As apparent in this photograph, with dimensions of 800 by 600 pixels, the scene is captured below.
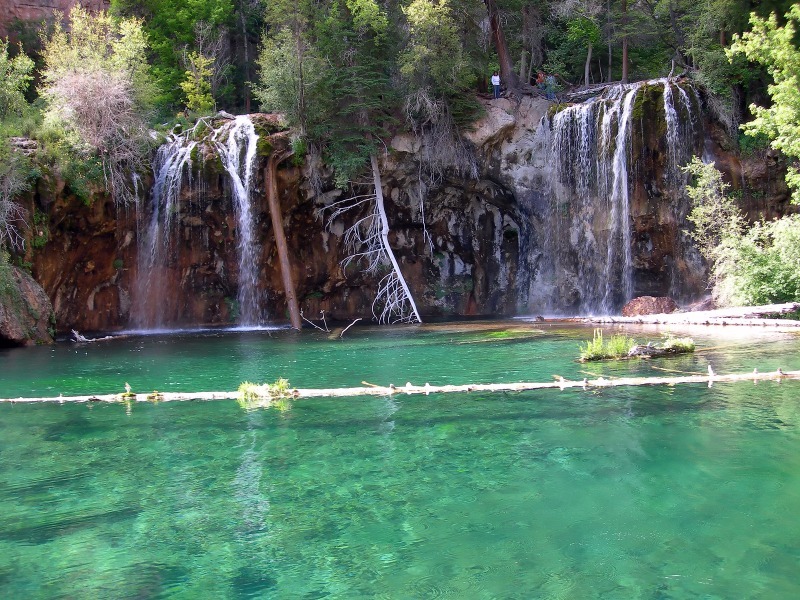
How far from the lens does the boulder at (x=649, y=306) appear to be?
23364 mm

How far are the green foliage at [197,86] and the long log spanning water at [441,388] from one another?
59.9 ft

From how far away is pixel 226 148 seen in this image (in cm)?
2570

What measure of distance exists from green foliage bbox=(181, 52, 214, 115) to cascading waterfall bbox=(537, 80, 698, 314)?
12514mm

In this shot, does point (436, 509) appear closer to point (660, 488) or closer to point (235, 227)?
point (660, 488)

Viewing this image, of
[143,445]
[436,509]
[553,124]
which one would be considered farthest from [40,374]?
[553,124]

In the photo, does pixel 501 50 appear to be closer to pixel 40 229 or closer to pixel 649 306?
pixel 649 306

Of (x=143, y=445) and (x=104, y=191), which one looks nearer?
(x=143, y=445)

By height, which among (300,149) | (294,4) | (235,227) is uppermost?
(294,4)

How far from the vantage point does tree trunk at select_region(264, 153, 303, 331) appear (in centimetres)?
2586

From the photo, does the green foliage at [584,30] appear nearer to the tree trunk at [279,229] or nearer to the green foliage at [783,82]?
the green foliage at [783,82]

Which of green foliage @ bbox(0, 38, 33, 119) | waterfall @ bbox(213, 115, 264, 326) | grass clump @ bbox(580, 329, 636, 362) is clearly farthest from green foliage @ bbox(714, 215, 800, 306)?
green foliage @ bbox(0, 38, 33, 119)

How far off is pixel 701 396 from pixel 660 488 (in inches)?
158

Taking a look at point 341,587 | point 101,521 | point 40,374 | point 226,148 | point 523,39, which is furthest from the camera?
point 523,39

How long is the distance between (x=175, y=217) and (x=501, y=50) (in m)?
13.7
